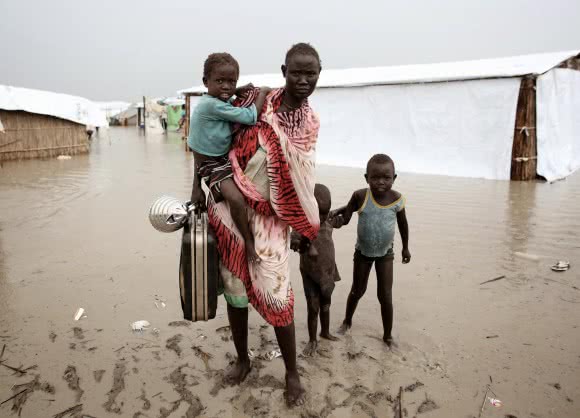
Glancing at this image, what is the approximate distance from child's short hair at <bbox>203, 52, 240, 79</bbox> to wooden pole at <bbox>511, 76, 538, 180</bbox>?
8787mm

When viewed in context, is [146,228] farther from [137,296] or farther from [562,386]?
[562,386]

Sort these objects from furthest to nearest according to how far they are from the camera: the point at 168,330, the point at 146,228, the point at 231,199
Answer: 1. the point at 146,228
2. the point at 168,330
3. the point at 231,199

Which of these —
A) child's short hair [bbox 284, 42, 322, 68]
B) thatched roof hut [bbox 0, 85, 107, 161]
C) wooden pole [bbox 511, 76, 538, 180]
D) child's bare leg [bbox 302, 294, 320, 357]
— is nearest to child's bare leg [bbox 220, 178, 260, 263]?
child's short hair [bbox 284, 42, 322, 68]

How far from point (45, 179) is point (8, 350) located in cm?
745

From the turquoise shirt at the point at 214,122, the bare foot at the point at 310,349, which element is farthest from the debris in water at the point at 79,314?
the turquoise shirt at the point at 214,122

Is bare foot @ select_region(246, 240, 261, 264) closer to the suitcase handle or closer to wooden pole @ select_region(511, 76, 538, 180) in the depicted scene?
the suitcase handle

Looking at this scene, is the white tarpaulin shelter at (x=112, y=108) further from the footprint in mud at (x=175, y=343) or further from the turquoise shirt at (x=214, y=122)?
the turquoise shirt at (x=214, y=122)

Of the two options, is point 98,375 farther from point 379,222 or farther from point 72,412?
point 379,222

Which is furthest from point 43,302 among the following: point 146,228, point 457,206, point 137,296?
point 457,206

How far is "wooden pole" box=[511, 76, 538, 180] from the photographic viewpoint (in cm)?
908

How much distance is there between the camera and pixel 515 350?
100 inches

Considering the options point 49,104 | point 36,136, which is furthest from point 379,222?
point 49,104

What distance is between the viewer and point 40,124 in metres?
13.5

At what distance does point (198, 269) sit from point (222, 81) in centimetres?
82
